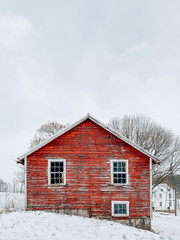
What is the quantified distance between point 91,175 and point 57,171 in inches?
93.7

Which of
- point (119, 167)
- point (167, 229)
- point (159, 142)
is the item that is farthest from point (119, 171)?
point (159, 142)

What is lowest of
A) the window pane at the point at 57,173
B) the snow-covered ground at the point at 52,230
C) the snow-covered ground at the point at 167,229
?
the snow-covered ground at the point at 167,229

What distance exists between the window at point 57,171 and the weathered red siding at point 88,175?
0.27 meters

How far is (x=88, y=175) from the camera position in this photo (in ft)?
52.1

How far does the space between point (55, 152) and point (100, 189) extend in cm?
403

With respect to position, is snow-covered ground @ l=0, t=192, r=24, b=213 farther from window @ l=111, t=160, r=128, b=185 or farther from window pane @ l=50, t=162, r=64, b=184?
window @ l=111, t=160, r=128, b=185

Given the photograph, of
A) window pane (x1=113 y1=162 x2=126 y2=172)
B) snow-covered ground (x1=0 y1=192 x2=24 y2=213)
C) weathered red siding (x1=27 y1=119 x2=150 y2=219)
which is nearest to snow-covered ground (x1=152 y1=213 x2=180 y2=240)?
weathered red siding (x1=27 y1=119 x2=150 y2=219)

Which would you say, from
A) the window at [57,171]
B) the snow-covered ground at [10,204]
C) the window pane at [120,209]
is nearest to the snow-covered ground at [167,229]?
the window pane at [120,209]

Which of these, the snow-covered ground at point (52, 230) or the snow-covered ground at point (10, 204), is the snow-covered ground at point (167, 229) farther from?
the snow-covered ground at point (10, 204)

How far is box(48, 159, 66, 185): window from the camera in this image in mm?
15789

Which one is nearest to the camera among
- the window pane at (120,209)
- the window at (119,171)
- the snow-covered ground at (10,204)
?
the window pane at (120,209)

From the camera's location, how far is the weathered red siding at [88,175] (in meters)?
15.6

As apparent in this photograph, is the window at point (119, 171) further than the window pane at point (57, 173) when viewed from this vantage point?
Yes

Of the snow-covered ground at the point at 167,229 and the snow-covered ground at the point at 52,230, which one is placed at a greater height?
the snow-covered ground at the point at 52,230
